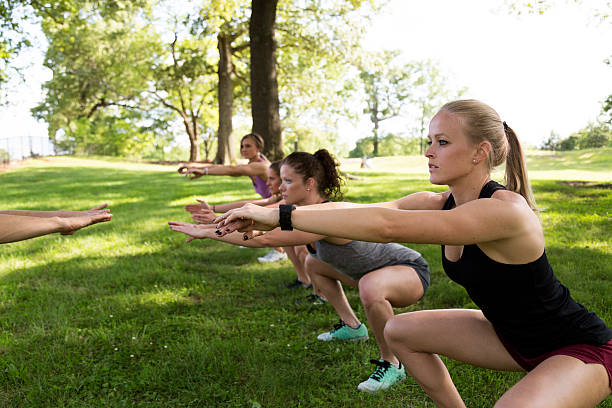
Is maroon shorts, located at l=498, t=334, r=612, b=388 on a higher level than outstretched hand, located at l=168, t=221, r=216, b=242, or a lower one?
lower

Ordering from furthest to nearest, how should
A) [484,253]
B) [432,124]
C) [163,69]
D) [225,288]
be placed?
[163,69] → [225,288] → [432,124] → [484,253]

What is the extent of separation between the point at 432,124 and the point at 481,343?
4.02 ft

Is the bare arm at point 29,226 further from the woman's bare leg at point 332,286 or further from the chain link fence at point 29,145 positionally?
the chain link fence at point 29,145

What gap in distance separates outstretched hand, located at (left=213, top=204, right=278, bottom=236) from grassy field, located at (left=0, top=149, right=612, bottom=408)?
1.55m

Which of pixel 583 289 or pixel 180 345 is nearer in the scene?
pixel 180 345

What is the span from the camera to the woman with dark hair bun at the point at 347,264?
340cm

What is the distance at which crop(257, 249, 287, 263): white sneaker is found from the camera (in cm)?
691

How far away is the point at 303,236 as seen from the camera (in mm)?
3453

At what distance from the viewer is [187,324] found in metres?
4.55

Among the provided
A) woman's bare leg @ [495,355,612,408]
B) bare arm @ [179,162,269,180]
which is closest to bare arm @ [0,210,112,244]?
woman's bare leg @ [495,355,612,408]

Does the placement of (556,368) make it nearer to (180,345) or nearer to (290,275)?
(180,345)

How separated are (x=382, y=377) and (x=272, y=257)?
3.76m

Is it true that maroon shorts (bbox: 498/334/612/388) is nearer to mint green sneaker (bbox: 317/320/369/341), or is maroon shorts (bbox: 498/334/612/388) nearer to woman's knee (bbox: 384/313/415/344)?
woman's knee (bbox: 384/313/415/344)

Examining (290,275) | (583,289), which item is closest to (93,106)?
(290,275)
